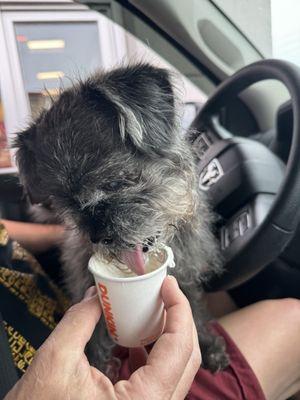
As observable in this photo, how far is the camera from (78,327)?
738mm

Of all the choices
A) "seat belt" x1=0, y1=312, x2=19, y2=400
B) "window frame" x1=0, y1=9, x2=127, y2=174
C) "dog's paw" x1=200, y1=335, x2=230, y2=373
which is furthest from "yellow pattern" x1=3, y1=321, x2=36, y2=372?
"window frame" x1=0, y1=9, x2=127, y2=174

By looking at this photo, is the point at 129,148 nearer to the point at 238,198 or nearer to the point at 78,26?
the point at 238,198

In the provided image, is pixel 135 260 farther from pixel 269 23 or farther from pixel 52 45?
pixel 52 45

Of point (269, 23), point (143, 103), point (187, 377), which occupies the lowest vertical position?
point (187, 377)

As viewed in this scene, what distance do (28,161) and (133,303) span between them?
573 millimetres

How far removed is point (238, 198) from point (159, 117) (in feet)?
1.42

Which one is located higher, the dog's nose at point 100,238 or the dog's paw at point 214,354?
the dog's nose at point 100,238

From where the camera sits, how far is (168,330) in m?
0.79

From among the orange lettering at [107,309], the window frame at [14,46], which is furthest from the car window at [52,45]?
the orange lettering at [107,309]

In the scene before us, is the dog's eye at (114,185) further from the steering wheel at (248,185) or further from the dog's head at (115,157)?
the steering wheel at (248,185)

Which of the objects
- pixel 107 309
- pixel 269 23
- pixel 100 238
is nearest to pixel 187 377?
pixel 107 309

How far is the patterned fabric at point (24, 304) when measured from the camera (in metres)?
0.99

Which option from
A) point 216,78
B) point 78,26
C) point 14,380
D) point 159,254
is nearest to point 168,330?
point 159,254

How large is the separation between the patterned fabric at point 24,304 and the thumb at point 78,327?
0.28 m
